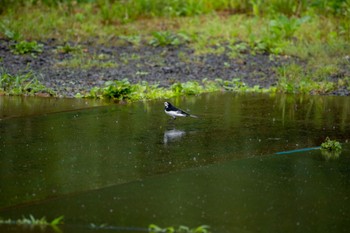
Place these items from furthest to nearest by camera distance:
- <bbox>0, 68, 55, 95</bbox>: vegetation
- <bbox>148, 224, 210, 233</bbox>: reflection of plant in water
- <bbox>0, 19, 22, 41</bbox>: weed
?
1. <bbox>0, 19, 22, 41</bbox>: weed
2. <bbox>0, 68, 55, 95</bbox>: vegetation
3. <bbox>148, 224, 210, 233</bbox>: reflection of plant in water

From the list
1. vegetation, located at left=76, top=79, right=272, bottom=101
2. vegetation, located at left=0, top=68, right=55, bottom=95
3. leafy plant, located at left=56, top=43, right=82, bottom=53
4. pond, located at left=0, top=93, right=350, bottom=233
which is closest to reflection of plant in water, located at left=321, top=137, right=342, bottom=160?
pond, located at left=0, top=93, right=350, bottom=233

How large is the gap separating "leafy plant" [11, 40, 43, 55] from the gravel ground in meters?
0.14

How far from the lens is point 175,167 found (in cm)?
841

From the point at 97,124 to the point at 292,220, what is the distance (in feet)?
15.8

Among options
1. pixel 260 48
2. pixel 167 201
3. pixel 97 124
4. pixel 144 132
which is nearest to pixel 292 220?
pixel 167 201

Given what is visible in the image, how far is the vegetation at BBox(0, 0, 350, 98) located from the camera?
15.8m

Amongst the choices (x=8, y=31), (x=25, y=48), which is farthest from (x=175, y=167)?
(x=8, y=31)

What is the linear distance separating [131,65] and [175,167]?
792 cm

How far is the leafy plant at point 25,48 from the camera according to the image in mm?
16375

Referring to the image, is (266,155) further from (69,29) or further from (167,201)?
(69,29)

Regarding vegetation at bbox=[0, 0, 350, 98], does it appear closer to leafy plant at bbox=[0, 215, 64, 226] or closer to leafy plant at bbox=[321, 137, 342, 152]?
leafy plant at bbox=[321, 137, 342, 152]

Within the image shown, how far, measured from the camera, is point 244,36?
727 inches

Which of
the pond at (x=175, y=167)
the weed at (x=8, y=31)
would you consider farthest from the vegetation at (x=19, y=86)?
the weed at (x=8, y=31)

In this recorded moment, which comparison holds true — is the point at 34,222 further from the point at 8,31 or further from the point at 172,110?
the point at 8,31
